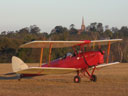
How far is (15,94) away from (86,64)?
525 cm

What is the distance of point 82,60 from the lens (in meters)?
15.0

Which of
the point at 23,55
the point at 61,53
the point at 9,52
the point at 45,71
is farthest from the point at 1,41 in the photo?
the point at 45,71

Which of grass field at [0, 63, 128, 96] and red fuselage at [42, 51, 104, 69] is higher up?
red fuselage at [42, 51, 104, 69]

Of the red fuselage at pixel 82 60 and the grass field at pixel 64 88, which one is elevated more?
the red fuselage at pixel 82 60

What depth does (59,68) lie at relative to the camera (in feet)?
47.6

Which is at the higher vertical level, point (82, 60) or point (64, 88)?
point (82, 60)

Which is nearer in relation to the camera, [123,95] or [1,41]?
[123,95]

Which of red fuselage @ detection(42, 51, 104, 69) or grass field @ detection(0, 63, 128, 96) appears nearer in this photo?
grass field @ detection(0, 63, 128, 96)

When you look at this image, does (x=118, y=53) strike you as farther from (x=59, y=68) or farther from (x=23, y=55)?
(x=59, y=68)

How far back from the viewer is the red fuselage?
48.2 feet

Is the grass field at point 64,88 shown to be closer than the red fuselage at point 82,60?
Yes

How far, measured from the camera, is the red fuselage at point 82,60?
14.7m

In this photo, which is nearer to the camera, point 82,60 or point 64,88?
point 64,88

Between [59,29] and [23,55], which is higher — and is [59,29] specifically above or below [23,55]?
above
